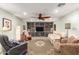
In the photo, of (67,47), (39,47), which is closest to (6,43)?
(39,47)

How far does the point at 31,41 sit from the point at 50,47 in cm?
47

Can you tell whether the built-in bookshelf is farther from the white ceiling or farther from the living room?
the white ceiling

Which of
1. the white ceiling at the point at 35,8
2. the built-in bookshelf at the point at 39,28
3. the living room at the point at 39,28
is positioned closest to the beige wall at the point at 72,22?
the living room at the point at 39,28

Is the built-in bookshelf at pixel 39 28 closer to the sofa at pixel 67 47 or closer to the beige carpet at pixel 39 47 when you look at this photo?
the beige carpet at pixel 39 47

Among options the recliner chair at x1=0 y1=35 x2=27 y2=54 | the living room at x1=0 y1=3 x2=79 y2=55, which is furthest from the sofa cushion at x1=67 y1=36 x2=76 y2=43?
the recliner chair at x1=0 y1=35 x2=27 y2=54

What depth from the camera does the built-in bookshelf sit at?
9.94 ft

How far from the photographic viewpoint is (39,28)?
3086 millimetres

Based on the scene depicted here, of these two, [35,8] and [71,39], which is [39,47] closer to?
[71,39]

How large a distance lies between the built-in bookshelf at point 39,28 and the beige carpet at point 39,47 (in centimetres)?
17

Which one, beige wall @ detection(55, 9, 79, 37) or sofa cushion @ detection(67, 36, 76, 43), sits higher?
beige wall @ detection(55, 9, 79, 37)

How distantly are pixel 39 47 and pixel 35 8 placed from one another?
902 mm

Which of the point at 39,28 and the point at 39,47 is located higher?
the point at 39,28

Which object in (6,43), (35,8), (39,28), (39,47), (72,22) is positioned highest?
(35,8)

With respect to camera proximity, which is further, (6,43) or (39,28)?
(39,28)
